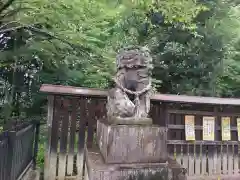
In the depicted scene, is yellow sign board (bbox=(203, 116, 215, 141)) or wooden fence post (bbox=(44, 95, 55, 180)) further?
yellow sign board (bbox=(203, 116, 215, 141))

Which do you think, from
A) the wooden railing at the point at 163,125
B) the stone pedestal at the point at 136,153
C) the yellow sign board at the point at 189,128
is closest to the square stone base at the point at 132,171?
the stone pedestal at the point at 136,153

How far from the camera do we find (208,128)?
664 centimetres

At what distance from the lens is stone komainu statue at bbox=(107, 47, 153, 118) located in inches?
146

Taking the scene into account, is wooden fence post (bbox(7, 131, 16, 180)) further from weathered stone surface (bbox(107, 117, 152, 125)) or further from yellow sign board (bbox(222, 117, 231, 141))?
yellow sign board (bbox(222, 117, 231, 141))

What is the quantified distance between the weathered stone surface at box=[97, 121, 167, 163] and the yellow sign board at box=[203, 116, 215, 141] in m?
3.55

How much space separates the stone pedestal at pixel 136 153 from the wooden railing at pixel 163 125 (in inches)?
87.0

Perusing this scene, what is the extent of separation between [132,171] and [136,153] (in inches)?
11.5

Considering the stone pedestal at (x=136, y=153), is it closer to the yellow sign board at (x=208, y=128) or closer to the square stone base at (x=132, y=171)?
the square stone base at (x=132, y=171)

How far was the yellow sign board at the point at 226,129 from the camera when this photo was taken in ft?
21.9

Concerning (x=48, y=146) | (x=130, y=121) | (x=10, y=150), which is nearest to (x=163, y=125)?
(x=130, y=121)

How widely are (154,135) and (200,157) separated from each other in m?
3.85

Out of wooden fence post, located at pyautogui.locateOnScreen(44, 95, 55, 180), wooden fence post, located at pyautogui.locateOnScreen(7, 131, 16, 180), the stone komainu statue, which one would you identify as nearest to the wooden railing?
wooden fence post, located at pyautogui.locateOnScreen(44, 95, 55, 180)

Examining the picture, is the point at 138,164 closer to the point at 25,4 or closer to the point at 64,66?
the point at 25,4

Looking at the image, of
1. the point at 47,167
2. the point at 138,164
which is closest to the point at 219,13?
the point at 138,164
